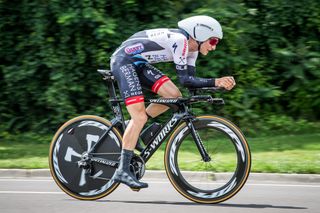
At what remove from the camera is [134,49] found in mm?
6586

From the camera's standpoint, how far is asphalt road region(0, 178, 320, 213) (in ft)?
21.2

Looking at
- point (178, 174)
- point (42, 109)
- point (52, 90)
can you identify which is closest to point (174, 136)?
point (178, 174)

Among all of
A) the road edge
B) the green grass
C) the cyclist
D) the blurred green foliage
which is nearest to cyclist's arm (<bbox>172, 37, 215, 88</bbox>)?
the cyclist

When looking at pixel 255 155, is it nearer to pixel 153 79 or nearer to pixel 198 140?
pixel 198 140

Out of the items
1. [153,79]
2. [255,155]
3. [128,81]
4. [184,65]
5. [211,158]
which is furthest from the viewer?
[255,155]

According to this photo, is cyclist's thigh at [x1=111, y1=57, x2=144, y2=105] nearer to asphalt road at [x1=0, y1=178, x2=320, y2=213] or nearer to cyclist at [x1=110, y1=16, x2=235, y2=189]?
cyclist at [x1=110, y1=16, x2=235, y2=189]

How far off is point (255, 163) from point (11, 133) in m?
6.26

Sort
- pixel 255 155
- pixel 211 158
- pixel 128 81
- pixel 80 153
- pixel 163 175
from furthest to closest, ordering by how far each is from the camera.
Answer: pixel 255 155 → pixel 163 175 → pixel 80 153 → pixel 211 158 → pixel 128 81

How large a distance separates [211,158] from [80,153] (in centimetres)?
143

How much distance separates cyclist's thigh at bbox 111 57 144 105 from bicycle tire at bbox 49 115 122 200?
49cm

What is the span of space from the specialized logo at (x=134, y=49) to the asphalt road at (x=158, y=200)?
160 cm

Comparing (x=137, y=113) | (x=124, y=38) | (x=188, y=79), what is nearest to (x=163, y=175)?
(x=137, y=113)

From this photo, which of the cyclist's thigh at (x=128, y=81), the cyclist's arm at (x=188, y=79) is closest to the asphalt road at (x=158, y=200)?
the cyclist's thigh at (x=128, y=81)

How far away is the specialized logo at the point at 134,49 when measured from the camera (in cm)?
657
